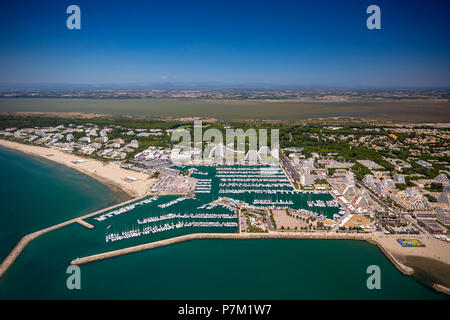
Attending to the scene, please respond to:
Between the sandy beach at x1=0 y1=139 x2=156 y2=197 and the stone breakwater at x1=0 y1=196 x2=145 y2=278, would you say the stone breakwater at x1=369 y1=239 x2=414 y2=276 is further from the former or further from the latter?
the stone breakwater at x1=0 y1=196 x2=145 y2=278

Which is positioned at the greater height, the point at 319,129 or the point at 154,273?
the point at 319,129

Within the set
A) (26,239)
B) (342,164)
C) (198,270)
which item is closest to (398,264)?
(198,270)

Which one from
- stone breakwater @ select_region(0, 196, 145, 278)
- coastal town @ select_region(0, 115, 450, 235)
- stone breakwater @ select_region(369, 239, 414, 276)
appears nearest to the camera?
stone breakwater @ select_region(369, 239, 414, 276)

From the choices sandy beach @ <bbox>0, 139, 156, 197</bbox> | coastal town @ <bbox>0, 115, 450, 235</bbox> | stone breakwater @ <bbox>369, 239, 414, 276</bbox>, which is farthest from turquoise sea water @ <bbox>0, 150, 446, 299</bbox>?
sandy beach @ <bbox>0, 139, 156, 197</bbox>

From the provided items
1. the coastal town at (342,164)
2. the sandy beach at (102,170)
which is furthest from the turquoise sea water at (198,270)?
the sandy beach at (102,170)

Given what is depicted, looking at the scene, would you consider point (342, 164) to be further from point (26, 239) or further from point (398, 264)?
point (26, 239)

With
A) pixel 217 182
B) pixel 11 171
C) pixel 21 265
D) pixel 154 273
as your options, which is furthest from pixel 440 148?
pixel 11 171

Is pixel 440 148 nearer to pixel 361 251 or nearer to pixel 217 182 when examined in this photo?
pixel 361 251
